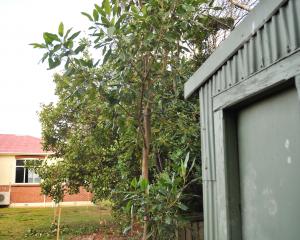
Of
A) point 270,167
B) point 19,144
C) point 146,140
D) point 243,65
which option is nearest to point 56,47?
point 146,140

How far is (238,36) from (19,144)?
2393cm

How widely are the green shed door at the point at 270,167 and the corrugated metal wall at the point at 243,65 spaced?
1.03 feet

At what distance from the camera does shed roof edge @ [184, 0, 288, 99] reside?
2633 mm

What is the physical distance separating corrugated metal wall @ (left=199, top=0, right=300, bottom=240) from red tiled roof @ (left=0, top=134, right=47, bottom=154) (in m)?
19.0

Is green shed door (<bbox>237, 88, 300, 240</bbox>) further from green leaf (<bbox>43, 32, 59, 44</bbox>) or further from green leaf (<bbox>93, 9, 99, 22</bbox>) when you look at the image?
green leaf (<bbox>43, 32, 59, 44</bbox>)

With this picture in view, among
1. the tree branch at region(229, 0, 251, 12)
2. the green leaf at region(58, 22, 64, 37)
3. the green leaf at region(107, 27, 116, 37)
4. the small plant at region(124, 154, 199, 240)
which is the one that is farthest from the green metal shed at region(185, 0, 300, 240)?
the tree branch at region(229, 0, 251, 12)

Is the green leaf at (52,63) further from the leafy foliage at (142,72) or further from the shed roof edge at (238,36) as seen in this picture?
the shed roof edge at (238,36)

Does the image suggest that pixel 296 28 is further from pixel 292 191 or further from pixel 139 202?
→ pixel 139 202

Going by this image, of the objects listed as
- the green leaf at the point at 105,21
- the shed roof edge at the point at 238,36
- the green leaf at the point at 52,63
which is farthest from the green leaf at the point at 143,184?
the green leaf at the point at 105,21

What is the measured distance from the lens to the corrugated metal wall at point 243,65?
7.77 ft

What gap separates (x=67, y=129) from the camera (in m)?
13.3

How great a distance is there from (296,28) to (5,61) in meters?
26.9

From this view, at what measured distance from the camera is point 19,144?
24375mm

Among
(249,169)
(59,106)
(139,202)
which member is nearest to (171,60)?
(139,202)
